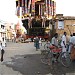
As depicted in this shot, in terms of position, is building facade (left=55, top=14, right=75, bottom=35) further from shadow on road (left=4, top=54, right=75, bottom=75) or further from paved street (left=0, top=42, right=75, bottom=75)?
shadow on road (left=4, top=54, right=75, bottom=75)

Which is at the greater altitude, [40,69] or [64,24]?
[64,24]

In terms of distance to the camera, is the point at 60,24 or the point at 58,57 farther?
the point at 60,24

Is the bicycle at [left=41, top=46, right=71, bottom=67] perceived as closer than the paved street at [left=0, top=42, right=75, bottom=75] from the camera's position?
No

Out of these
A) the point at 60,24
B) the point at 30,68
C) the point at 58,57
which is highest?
the point at 60,24

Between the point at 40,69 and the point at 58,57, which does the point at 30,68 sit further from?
the point at 58,57

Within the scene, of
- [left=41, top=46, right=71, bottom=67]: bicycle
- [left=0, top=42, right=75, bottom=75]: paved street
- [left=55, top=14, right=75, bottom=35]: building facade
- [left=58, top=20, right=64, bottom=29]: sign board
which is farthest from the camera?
[left=58, top=20, right=64, bottom=29]: sign board

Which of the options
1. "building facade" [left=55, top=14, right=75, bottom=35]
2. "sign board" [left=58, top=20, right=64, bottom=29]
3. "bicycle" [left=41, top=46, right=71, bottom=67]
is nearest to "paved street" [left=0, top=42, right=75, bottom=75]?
"bicycle" [left=41, top=46, right=71, bottom=67]

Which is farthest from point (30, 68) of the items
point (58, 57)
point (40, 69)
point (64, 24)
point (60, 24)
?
point (60, 24)

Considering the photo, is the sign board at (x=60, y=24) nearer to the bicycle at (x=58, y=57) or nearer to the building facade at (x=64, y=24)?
the building facade at (x=64, y=24)

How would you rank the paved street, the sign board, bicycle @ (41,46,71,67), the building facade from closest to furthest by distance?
1. the paved street
2. bicycle @ (41,46,71,67)
3. the building facade
4. the sign board

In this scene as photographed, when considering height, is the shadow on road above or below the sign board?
below

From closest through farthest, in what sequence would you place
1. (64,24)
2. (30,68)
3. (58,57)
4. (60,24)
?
1. (30,68)
2. (58,57)
3. (64,24)
4. (60,24)

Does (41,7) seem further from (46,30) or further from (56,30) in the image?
(56,30)

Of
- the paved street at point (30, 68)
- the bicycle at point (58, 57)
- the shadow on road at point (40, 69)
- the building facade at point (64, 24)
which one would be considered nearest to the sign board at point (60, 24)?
the building facade at point (64, 24)
